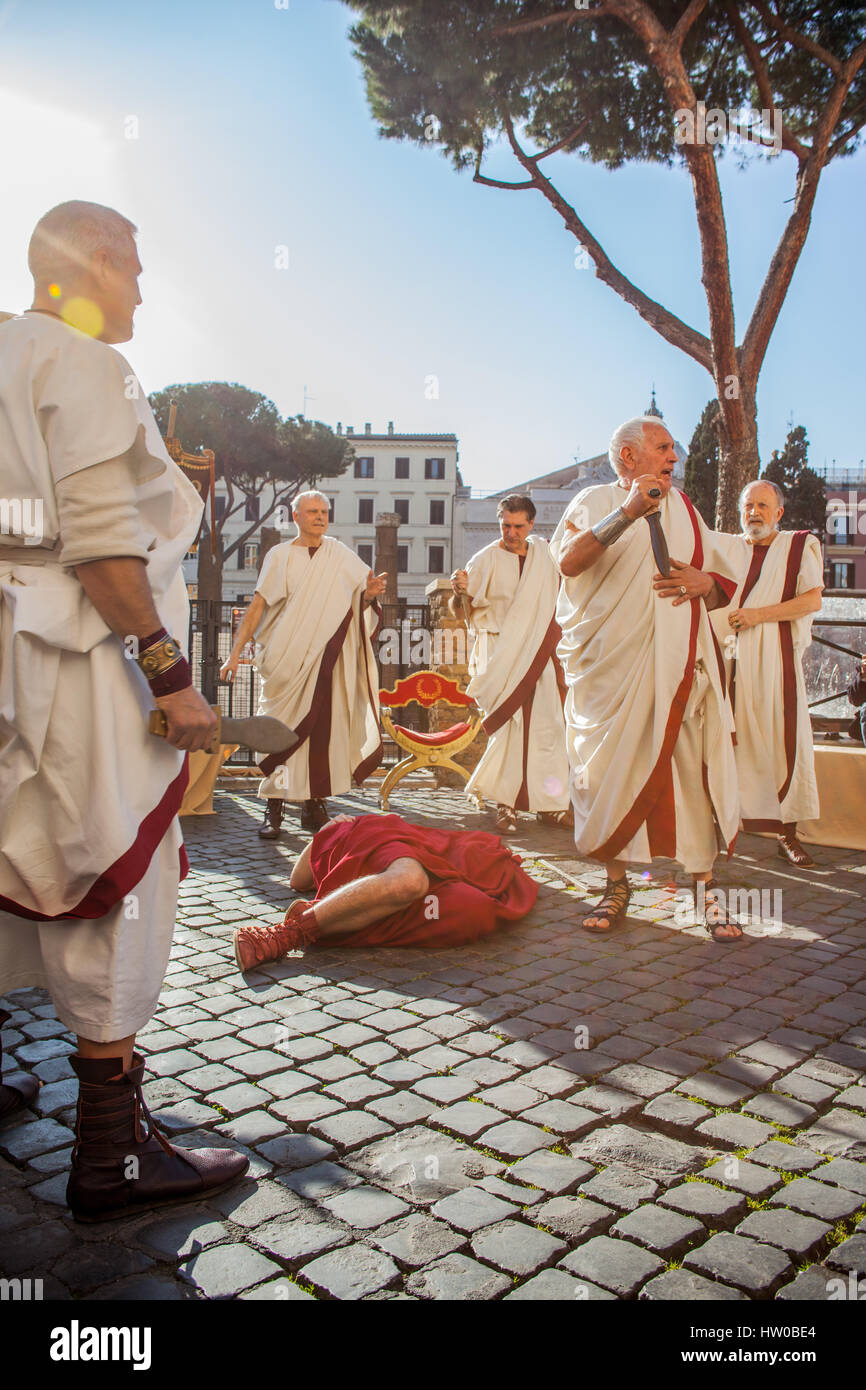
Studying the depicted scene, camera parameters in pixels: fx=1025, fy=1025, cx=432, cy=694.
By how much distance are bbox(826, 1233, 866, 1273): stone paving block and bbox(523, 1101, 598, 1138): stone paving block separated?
683mm

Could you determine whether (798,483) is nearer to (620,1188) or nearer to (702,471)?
(702,471)

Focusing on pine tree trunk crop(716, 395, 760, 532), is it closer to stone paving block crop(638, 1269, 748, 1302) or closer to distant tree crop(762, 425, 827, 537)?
stone paving block crop(638, 1269, 748, 1302)

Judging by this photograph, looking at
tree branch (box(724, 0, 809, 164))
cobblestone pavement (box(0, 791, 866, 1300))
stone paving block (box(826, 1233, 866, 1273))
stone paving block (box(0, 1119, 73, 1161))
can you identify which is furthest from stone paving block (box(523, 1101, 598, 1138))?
tree branch (box(724, 0, 809, 164))

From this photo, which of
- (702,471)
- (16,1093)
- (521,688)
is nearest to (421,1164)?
(16,1093)

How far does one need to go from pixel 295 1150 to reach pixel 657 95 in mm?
13732

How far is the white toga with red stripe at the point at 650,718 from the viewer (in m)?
4.54

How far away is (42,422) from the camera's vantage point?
2.14 metres

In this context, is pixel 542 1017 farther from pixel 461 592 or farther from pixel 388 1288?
pixel 461 592

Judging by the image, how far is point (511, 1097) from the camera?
282 cm

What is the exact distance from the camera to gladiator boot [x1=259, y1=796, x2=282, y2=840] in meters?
6.76

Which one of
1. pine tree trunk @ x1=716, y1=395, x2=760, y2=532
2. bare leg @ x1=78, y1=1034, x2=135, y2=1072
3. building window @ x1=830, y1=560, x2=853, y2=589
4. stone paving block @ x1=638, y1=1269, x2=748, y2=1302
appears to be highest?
building window @ x1=830, y1=560, x2=853, y2=589

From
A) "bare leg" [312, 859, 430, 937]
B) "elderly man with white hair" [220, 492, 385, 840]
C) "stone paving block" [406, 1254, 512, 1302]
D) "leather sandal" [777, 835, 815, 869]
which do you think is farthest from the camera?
"elderly man with white hair" [220, 492, 385, 840]

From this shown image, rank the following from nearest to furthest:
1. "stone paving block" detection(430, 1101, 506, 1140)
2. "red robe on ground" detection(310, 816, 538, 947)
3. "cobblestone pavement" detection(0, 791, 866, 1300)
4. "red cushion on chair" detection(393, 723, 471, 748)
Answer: "cobblestone pavement" detection(0, 791, 866, 1300) < "stone paving block" detection(430, 1101, 506, 1140) < "red robe on ground" detection(310, 816, 538, 947) < "red cushion on chair" detection(393, 723, 471, 748)
